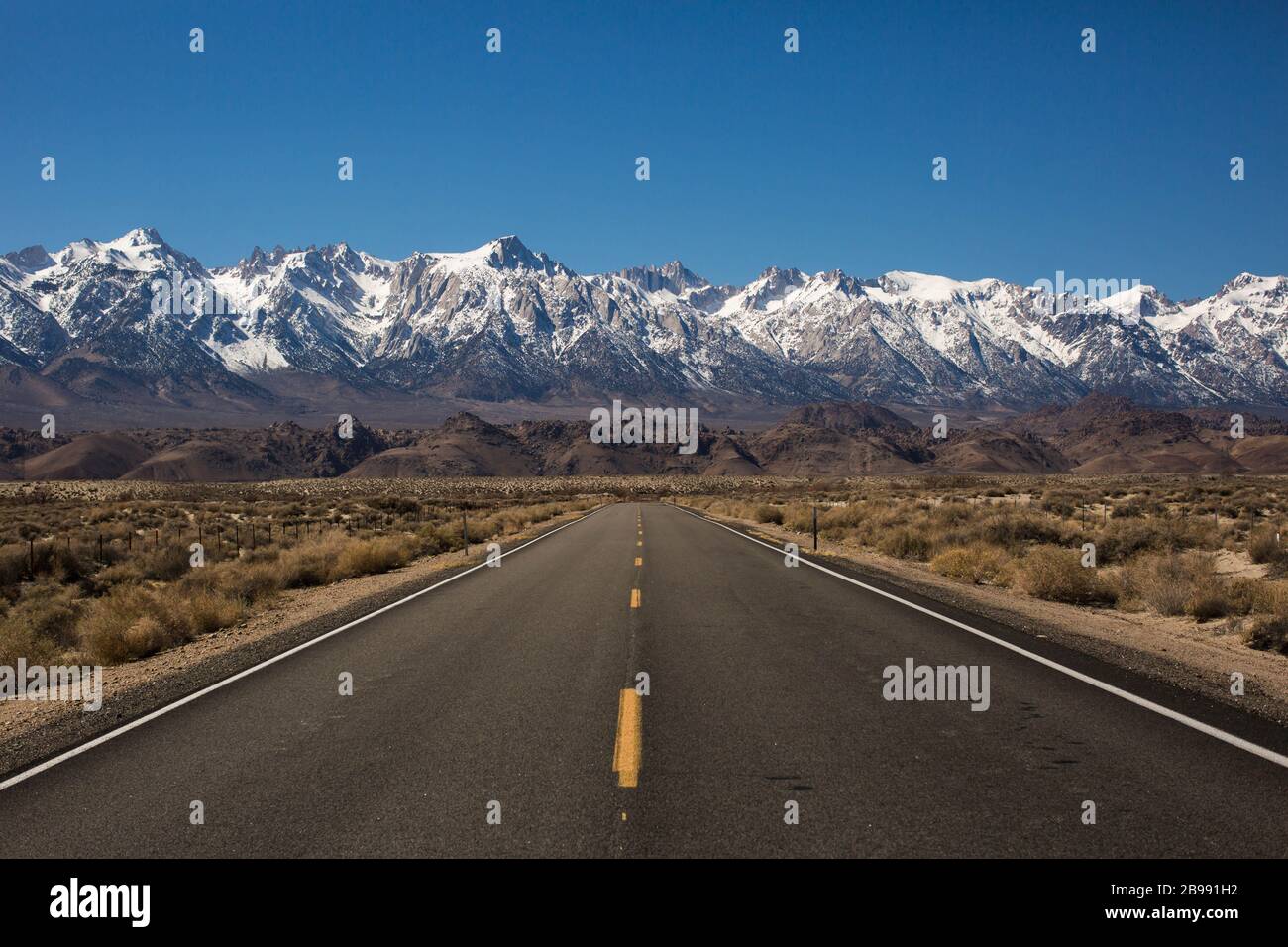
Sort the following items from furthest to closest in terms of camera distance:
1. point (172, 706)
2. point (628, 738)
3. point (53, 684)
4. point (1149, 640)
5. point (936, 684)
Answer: point (1149, 640) < point (53, 684) < point (936, 684) < point (172, 706) < point (628, 738)

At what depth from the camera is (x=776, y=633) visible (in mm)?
11289

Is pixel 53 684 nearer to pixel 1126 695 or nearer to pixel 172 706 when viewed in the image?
pixel 172 706

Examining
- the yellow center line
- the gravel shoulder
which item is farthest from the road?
the gravel shoulder

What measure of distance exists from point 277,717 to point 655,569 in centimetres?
1228

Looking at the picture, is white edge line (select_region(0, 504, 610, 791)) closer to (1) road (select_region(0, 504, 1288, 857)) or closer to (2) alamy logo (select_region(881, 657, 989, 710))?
(1) road (select_region(0, 504, 1288, 857))

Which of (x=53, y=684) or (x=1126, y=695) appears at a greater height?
(x=1126, y=695)

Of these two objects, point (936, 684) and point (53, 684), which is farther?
point (53, 684)

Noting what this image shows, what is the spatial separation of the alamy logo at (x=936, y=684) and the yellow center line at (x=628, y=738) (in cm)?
227

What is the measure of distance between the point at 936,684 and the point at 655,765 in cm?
361
